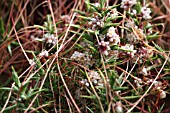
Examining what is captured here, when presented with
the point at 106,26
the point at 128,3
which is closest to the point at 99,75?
the point at 106,26

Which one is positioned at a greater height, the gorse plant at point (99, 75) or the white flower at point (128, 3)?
the white flower at point (128, 3)

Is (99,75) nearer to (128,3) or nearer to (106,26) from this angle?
A: (106,26)

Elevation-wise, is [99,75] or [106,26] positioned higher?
[106,26]

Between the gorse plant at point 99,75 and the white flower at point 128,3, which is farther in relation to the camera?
the white flower at point 128,3

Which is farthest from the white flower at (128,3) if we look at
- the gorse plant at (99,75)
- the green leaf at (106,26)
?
the green leaf at (106,26)

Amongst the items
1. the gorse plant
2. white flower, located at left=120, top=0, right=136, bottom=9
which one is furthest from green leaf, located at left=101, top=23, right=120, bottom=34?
white flower, located at left=120, top=0, right=136, bottom=9

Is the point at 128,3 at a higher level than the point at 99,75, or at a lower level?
higher

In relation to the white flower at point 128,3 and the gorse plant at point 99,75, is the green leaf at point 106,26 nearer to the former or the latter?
the gorse plant at point 99,75

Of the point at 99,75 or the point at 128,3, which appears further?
the point at 128,3

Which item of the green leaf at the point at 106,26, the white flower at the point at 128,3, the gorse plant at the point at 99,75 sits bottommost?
the gorse plant at the point at 99,75
